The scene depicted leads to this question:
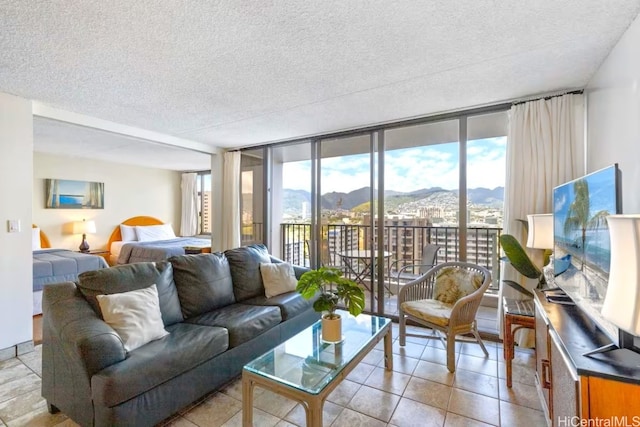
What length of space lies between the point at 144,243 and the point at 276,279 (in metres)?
4.22

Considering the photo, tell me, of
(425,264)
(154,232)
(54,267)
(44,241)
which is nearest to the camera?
(425,264)

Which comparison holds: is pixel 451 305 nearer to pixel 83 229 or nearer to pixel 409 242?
pixel 409 242

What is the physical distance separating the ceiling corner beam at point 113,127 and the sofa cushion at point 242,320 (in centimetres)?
254

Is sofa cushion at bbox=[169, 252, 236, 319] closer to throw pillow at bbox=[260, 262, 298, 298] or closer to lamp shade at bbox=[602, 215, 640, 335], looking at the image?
throw pillow at bbox=[260, 262, 298, 298]

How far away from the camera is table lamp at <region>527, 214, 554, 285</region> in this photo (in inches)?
90.6

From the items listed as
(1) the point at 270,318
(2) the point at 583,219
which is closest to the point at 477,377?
(2) the point at 583,219

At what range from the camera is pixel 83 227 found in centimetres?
581

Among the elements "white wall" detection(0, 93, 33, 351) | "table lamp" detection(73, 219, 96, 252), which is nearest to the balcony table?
"white wall" detection(0, 93, 33, 351)

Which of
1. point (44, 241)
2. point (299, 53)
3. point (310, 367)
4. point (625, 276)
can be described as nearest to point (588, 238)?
point (625, 276)

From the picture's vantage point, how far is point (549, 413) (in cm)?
160

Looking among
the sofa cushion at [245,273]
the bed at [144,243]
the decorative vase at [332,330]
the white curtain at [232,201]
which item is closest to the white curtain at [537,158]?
the decorative vase at [332,330]

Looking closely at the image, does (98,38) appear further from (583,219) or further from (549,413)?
(549,413)

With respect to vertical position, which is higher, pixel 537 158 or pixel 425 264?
pixel 537 158

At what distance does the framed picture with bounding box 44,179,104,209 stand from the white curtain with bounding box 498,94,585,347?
282 inches
